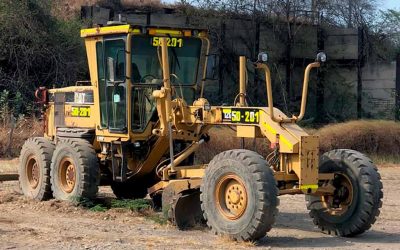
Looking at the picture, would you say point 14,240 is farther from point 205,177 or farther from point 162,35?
point 162,35

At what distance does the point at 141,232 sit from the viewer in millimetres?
9445

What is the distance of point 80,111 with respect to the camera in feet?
39.9

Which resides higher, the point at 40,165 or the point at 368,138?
the point at 40,165

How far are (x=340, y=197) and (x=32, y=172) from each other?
18.8 feet

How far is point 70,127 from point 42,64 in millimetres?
11526

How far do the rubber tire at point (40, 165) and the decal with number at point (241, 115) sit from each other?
12.3 feet

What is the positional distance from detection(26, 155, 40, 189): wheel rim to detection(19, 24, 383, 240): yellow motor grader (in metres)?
0.02

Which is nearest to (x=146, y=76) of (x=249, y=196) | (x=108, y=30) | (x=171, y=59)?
(x=171, y=59)

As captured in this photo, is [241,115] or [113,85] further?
[113,85]

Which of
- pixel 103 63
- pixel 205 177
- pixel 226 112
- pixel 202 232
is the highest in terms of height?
pixel 103 63

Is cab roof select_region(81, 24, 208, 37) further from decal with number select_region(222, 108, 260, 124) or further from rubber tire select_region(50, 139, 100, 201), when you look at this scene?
decal with number select_region(222, 108, 260, 124)

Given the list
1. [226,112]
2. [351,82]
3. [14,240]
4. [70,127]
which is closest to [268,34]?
[351,82]

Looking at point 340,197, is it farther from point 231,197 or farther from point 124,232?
point 124,232

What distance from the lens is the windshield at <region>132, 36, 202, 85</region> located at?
10.9m
